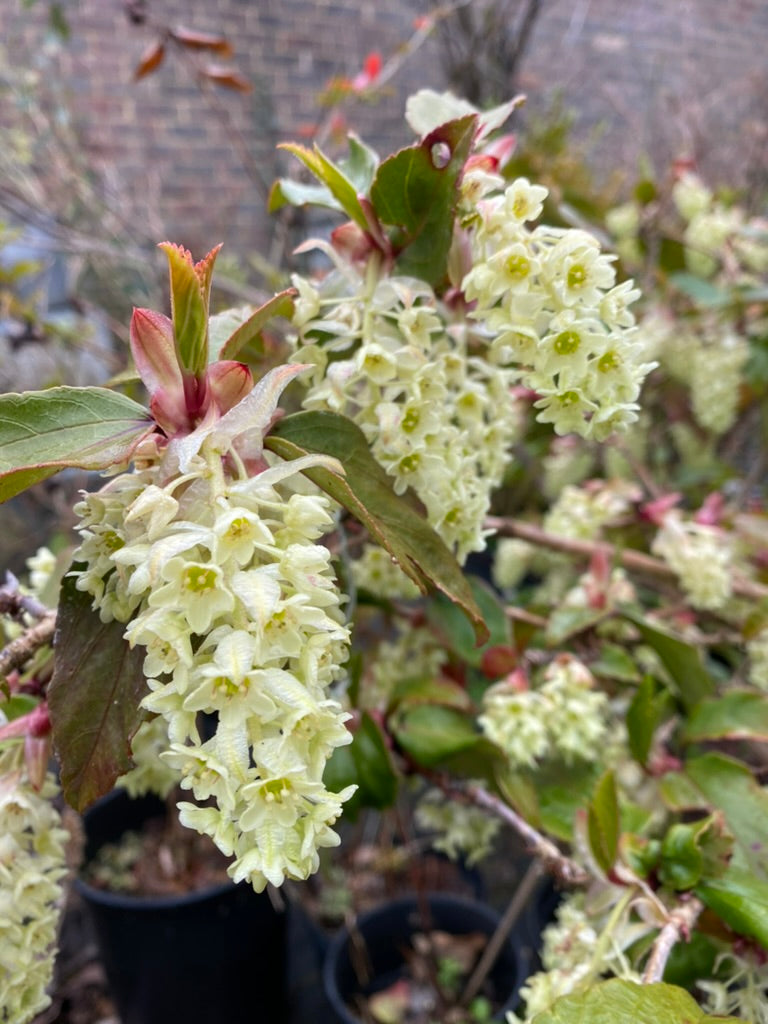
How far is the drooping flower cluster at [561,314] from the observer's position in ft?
1.62

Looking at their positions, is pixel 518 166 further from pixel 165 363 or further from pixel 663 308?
pixel 165 363

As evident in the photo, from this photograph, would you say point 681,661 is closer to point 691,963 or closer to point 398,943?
point 691,963

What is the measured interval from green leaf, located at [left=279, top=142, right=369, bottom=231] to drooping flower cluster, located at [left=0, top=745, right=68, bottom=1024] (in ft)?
1.52

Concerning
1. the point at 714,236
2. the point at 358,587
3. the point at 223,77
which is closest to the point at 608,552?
the point at 358,587

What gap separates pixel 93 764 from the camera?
1.61ft

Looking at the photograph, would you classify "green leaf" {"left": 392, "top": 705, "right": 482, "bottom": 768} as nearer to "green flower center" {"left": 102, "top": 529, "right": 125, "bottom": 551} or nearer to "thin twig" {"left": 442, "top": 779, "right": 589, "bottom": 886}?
"thin twig" {"left": 442, "top": 779, "right": 589, "bottom": 886}

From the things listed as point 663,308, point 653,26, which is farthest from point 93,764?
point 653,26

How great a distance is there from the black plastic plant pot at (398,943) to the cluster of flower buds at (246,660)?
104 centimetres

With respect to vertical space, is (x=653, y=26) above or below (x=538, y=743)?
above

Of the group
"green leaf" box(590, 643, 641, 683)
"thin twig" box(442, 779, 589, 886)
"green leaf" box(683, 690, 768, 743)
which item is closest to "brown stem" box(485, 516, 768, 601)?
"green leaf" box(590, 643, 641, 683)

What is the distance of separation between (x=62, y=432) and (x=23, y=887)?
33 centimetres

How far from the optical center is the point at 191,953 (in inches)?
52.6

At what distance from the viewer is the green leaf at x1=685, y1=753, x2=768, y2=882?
73 cm

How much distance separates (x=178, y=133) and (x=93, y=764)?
3.74 meters
